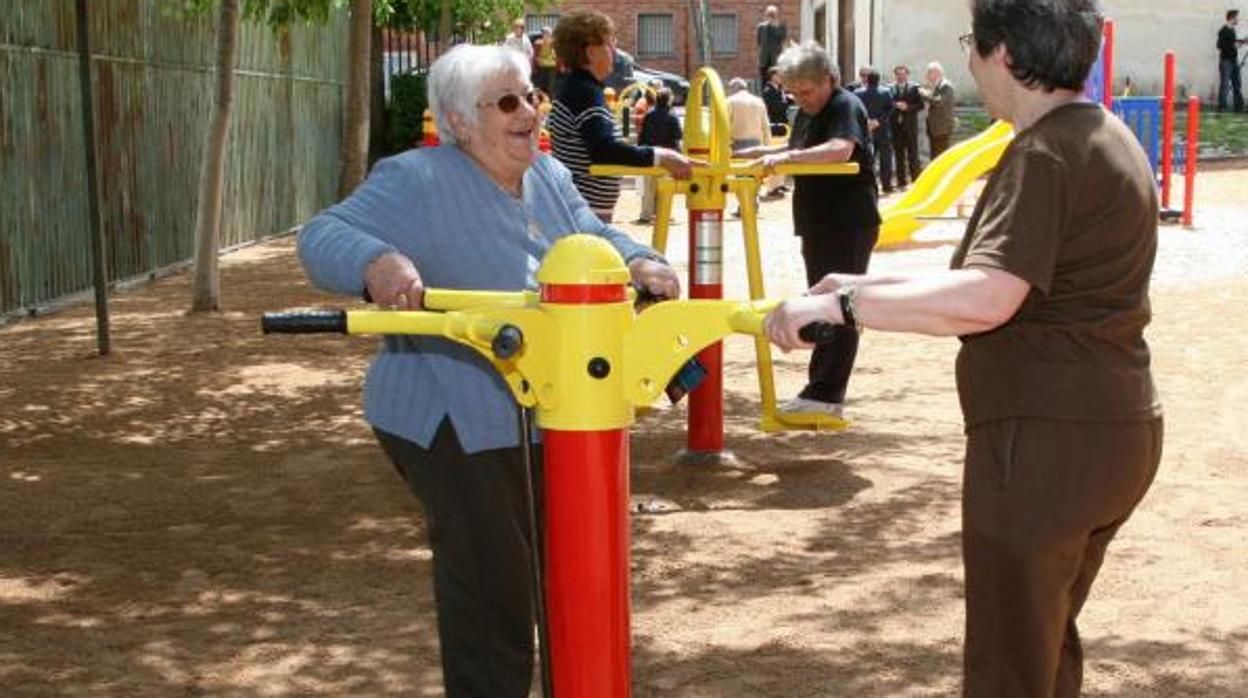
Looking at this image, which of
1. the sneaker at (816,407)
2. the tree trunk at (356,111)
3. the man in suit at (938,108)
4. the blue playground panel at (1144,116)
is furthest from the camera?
the man in suit at (938,108)

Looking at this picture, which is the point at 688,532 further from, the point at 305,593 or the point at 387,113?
the point at 387,113

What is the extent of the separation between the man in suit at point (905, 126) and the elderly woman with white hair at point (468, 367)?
21.7 m

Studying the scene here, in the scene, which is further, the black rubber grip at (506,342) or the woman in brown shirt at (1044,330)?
the woman in brown shirt at (1044,330)

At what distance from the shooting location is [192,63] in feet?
55.4

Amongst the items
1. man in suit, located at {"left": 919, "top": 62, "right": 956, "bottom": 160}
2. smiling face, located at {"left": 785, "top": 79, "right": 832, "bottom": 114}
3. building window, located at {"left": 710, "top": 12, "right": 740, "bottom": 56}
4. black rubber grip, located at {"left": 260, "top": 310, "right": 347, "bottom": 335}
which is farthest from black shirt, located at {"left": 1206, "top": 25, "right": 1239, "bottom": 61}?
black rubber grip, located at {"left": 260, "top": 310, "right": 347, "bottom": 335}

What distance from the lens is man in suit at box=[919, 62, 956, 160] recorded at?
84.6ft

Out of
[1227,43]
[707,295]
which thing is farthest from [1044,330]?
[1227,43]

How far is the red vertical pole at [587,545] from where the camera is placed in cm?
267

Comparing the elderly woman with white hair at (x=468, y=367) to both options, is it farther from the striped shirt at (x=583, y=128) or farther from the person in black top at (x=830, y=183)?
the person in black top at (x=830, y=183)

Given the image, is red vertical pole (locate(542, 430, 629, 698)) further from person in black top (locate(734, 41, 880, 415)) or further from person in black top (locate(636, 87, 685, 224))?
person in black top (locate(636, 87, 685, 224))

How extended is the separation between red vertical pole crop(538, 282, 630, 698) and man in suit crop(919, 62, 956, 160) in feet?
76.7

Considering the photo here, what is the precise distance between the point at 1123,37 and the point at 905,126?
11681 mm

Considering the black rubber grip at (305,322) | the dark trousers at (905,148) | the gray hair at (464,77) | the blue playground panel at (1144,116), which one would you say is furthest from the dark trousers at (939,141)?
the black rubber grip at (305,322)

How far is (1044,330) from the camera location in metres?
3.09
